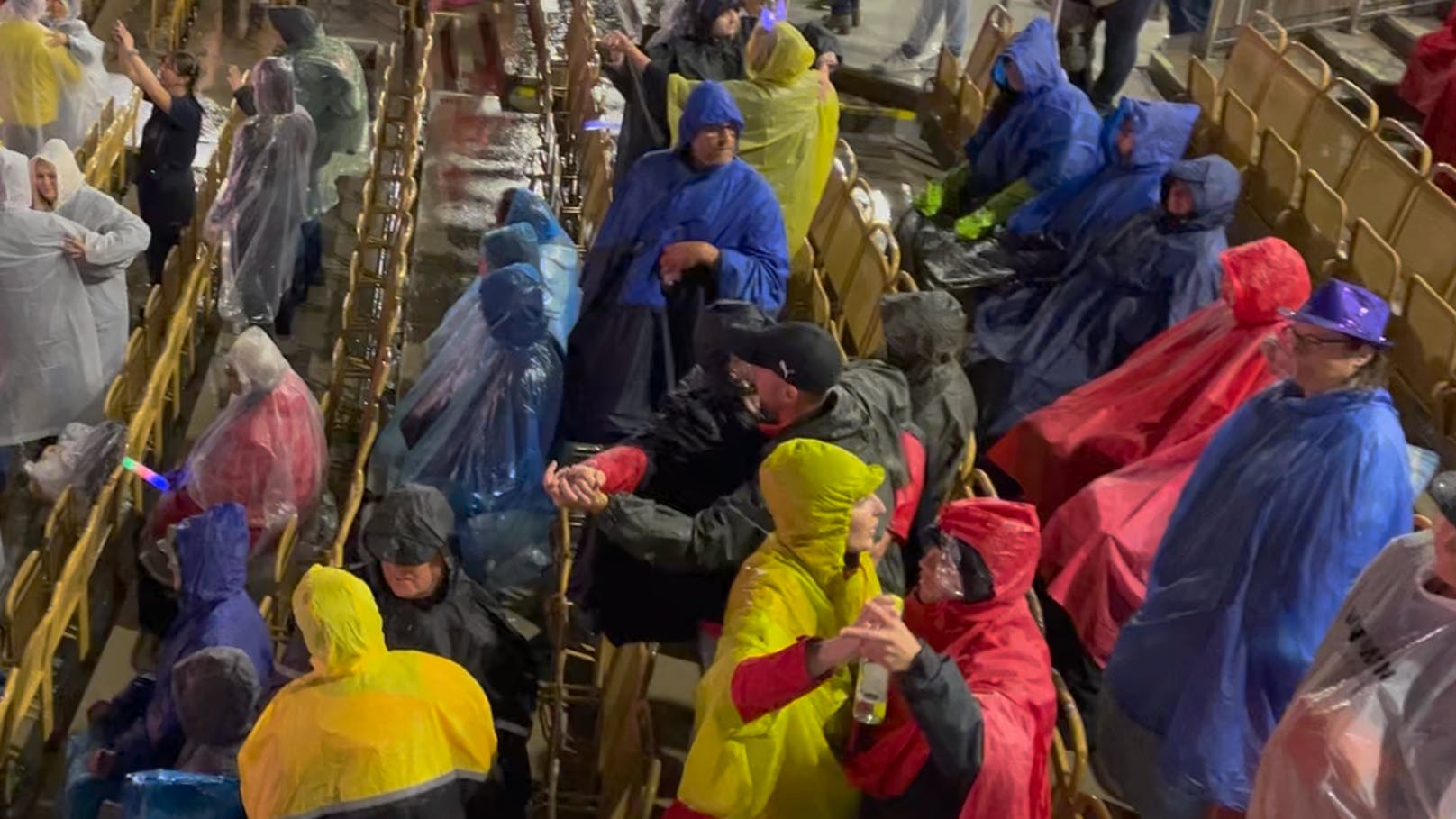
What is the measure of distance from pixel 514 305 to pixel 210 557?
3.72 ft

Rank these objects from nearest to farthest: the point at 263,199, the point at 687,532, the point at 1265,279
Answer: the point at 687,532
the point at 1265,279
the point at 263,199

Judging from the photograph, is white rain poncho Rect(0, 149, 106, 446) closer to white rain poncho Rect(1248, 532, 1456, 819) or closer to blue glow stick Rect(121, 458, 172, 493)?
blue glow stick Rect(121, 458, 172, 493)

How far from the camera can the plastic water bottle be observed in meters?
2.53

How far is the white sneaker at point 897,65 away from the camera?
8.46 meters

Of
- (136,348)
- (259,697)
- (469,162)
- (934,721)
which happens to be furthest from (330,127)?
(934,721)

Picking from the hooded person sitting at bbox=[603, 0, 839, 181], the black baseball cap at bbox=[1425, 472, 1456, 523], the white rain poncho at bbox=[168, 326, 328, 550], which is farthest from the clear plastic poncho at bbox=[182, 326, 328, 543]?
the black baseball cap at bbox=[1425, 472, 1456, 523]

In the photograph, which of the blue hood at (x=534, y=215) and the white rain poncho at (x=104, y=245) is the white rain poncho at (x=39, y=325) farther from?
the blue hood at (x=534, y=215)

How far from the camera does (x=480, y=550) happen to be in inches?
184

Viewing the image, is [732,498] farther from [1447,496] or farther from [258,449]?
[258,449]

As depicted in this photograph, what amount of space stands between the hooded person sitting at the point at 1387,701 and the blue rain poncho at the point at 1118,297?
2369 millimetres

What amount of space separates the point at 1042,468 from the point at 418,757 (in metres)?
2.31

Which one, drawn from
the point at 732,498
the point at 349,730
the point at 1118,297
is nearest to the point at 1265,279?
the point at 1118,297

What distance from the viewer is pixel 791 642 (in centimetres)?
276

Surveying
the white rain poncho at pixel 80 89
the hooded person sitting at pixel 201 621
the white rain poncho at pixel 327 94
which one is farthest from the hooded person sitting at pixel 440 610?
the white rain poncho at pixel 80 89
